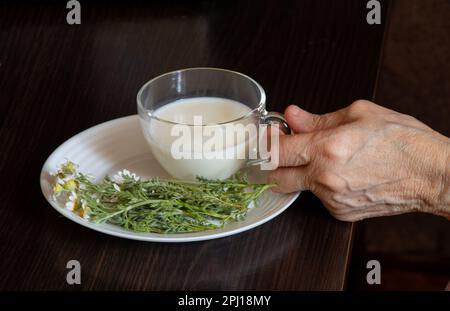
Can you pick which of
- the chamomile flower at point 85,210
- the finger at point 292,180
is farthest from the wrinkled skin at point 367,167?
the chamomile flower at point 85,210

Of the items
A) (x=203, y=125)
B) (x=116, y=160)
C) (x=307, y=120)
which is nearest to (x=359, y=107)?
(x=307, y=120)

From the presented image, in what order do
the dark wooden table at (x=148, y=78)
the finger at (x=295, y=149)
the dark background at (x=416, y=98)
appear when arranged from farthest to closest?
1. the dark background at (x=416, y=98)
2. the finger at (x=295, y=149)
3. the dark wooden table at (x=148, y=78)

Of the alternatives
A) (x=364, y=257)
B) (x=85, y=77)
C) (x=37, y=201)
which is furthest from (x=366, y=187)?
(x=364, y=257)

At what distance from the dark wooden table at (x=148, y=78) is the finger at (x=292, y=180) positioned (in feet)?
0.11

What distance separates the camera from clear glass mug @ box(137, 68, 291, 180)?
3.49 ft

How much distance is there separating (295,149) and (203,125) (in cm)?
14

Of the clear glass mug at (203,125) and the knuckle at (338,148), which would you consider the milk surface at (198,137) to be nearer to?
the clear glass mug at (203,125)

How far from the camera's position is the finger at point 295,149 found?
108 cm

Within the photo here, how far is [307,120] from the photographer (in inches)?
45.1

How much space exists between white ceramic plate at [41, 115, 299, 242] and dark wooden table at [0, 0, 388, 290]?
3 cm

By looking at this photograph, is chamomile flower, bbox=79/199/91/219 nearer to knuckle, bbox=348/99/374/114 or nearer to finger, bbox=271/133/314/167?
finger, bbox=271/133/314/167

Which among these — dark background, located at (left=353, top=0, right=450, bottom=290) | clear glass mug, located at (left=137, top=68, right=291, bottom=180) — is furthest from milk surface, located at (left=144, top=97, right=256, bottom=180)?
dark background, located at (left=353, top=0, right=450, bottom=290)

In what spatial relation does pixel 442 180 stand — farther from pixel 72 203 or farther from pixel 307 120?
pixel 72 203

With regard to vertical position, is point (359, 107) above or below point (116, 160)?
above
